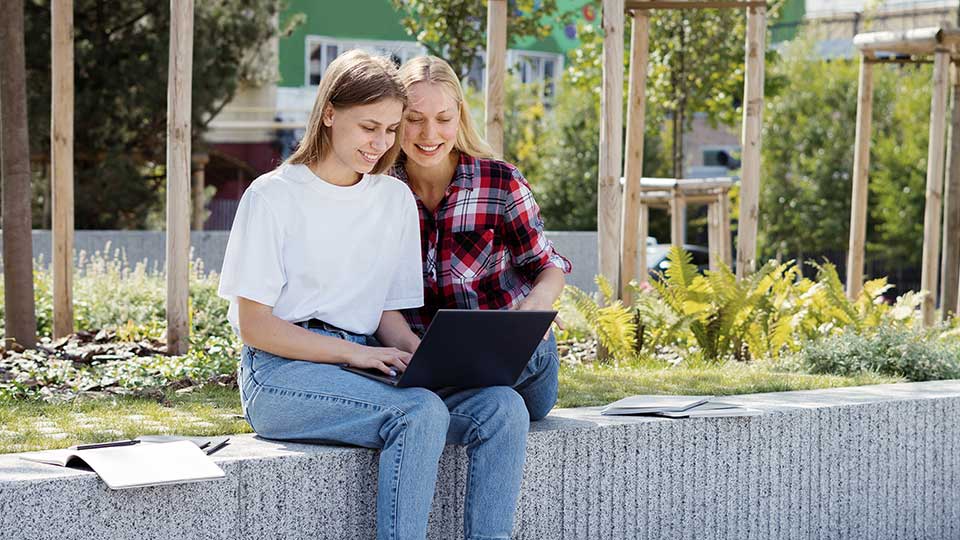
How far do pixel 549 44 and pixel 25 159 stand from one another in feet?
98.8

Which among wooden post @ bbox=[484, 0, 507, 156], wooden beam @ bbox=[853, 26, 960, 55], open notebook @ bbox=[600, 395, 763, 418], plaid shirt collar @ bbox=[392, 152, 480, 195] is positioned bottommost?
open notebook @ bbox=[600, 395, 763, 418]

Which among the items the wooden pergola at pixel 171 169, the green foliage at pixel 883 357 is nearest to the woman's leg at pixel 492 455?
the wooden pergola at pixel 171 169

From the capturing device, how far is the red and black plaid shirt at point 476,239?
470 cm

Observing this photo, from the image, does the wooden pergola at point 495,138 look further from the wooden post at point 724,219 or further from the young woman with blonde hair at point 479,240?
the wooden post at point 724,219

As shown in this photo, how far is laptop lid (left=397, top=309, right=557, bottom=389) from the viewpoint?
380 centimetres

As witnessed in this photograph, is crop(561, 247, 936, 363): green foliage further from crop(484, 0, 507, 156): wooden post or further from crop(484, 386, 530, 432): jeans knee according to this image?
crop(484, 386, 530, 432): jeans knee

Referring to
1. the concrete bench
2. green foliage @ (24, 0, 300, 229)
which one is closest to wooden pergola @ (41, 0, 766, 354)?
the concrete bench

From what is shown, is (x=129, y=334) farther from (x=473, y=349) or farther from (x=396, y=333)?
(x=473, y=349)

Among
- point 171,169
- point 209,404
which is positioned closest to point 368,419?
point 209,404

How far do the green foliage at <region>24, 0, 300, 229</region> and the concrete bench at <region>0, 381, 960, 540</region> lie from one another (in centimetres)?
1184

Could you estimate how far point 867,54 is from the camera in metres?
11.0

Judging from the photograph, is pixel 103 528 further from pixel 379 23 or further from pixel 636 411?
pixel 379 23

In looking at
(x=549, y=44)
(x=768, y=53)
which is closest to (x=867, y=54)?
(x=768, y=53)

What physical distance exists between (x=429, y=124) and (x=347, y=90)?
431 mm
